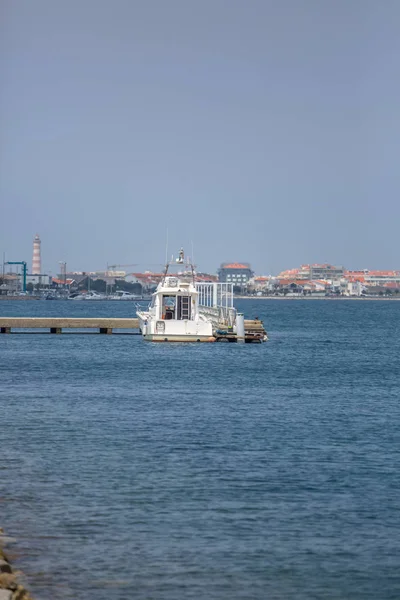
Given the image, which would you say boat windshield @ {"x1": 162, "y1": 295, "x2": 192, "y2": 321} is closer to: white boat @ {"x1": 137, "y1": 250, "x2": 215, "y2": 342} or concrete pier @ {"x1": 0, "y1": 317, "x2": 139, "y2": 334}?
white boat @ {"x1": 137, "y1": 250, "x2": 215, "y2": 342}

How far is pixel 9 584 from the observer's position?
12.1 meters

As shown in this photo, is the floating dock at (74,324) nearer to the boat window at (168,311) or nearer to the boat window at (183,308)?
the boat window at (168,311)

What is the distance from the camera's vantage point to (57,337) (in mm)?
65062

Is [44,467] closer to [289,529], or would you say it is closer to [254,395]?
[289,529]

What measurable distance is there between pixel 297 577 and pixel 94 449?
8.74m

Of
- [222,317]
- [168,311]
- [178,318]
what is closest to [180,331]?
[178,318]

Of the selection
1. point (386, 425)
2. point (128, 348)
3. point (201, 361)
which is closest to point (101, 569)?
point (386, 425)

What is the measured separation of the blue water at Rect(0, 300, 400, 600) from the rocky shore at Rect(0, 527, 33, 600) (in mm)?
239

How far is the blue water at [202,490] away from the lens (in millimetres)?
13164

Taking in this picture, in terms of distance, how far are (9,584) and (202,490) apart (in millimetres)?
5681

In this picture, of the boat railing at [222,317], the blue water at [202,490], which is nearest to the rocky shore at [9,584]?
the blue water at [202,490]

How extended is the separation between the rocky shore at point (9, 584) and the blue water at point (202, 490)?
0.24 m

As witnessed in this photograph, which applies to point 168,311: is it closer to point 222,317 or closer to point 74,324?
point 222,317

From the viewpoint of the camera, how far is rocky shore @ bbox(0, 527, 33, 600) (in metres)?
11.5
